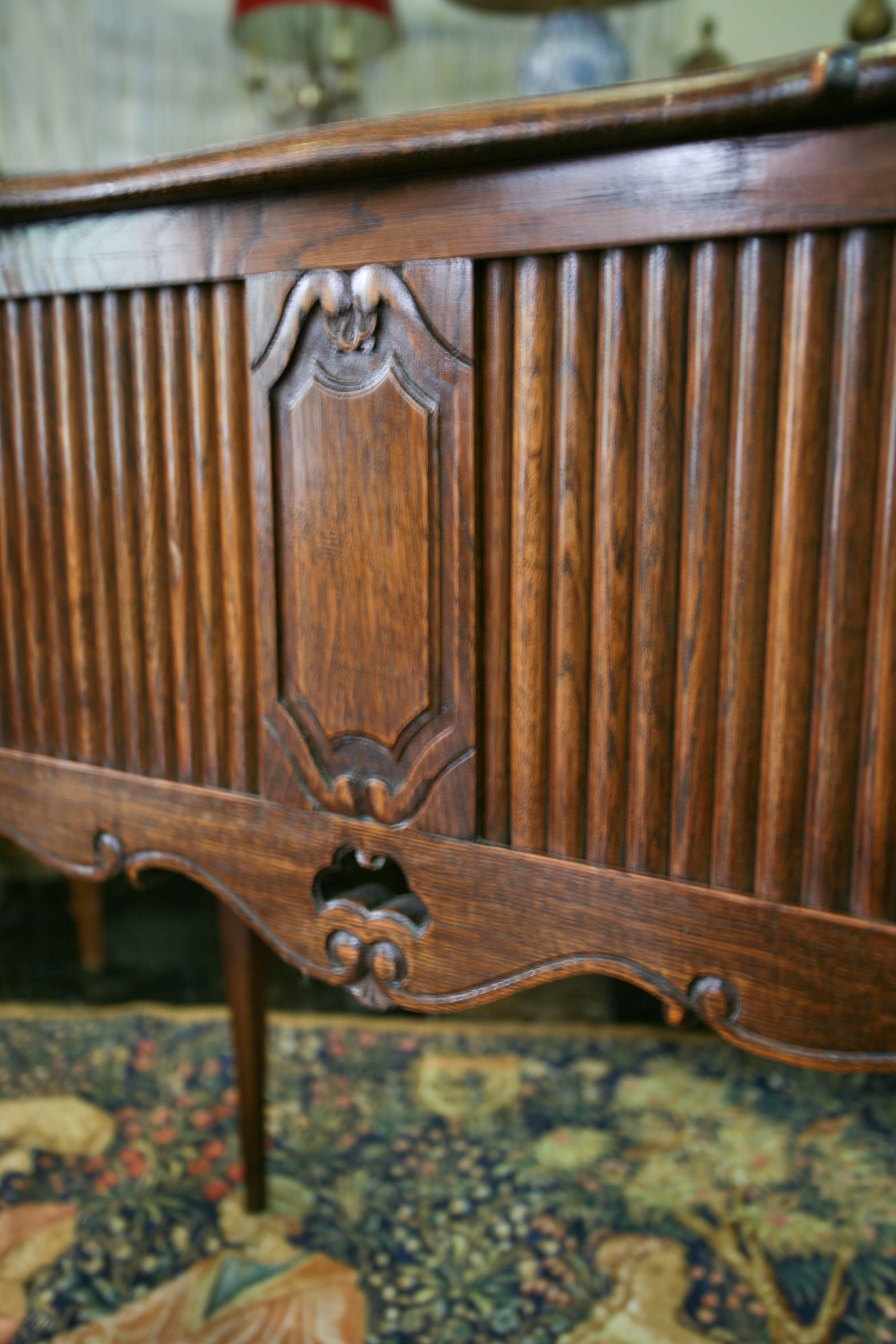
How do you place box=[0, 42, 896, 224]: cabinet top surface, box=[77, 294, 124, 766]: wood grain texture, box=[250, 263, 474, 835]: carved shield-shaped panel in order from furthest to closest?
box=[77, 294, 124, 766]: wood grain texture → box=[250, 263, 474, 835]: carved shield-shaped panel → box=[0, 42, 896, 224]: cabinet top surface

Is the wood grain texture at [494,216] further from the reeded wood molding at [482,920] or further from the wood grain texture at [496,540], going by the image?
the reeded wood molding at [482,920]

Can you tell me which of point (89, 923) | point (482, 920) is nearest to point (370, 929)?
point (482, 920)

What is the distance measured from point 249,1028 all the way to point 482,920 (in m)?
0.34

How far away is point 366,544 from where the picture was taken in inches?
21.6

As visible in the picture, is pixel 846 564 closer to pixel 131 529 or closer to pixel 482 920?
pixel 482 920

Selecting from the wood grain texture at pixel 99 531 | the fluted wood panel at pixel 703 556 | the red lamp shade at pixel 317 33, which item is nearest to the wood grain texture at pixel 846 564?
the fluted wood panel at pixel 703 556

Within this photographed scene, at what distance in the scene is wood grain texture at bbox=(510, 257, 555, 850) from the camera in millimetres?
491

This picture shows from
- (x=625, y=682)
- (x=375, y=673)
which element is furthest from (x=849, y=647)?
(x=375, y=673)

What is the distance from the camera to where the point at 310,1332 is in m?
0.74

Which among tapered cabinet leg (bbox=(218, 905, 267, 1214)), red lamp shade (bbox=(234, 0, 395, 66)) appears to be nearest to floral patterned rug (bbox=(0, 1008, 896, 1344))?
tapered cabinet leg (bbox=(218, 905, 267, 1214))

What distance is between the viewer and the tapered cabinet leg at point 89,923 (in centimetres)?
126

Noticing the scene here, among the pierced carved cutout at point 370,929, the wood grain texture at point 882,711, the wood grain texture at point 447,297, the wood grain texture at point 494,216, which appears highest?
the wood grain texture at point 494,216

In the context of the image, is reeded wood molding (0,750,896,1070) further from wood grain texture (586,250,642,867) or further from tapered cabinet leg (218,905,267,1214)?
tapered cabinet leg (218,905,267,1214)

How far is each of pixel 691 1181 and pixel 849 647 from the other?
63 centimetres
